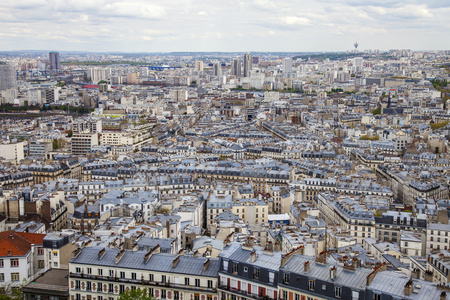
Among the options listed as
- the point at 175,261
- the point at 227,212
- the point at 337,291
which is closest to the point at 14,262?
the point at 175,261

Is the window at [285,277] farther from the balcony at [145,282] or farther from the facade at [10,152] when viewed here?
the facade at [10,152]

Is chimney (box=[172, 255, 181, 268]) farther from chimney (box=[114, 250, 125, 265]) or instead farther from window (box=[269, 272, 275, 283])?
window (box=[269, 272, 275, 283])

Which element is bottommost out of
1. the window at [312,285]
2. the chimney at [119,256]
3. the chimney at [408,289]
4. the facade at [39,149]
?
the facade at [39,149]

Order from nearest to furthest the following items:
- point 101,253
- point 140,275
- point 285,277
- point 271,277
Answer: point 285,277, point 271,277, point 140,275, point 101,253

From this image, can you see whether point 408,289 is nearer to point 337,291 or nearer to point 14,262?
point 337,291

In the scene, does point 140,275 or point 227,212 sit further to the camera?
point 227,212

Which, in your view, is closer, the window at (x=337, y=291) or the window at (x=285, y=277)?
the window at (x=337, y=291)

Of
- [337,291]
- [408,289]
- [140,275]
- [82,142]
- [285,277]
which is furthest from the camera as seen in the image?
[82,142]

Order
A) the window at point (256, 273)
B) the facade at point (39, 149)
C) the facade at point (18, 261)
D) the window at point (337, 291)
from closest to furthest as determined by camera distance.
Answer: the window at point (337, 291) → the window at point (256, 273) → the facade at point (18, 261) → the facade at point (39, 149)

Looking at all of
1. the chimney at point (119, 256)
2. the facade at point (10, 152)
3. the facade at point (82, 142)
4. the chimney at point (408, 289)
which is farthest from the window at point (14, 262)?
the facade at point (82, 142)
